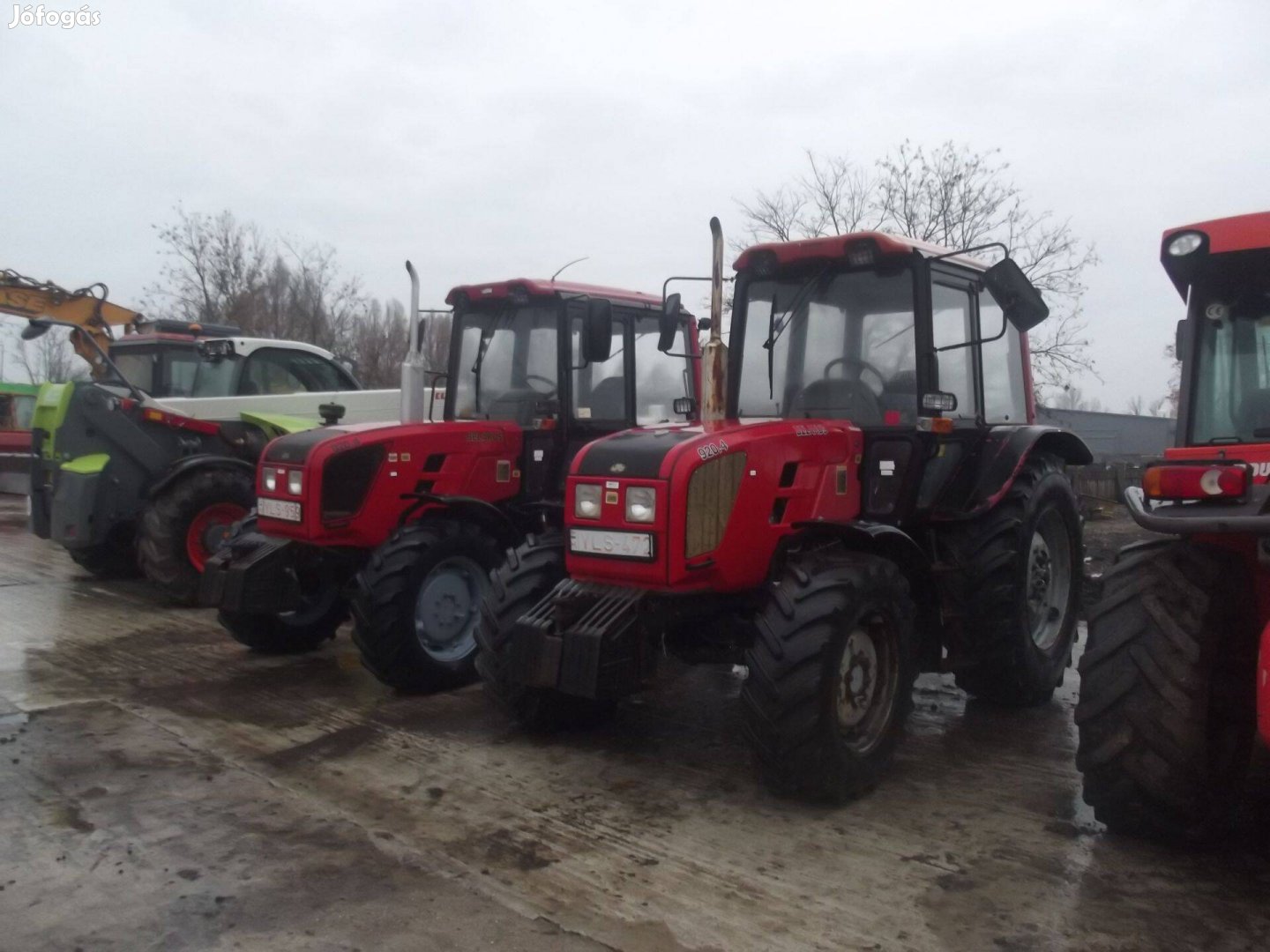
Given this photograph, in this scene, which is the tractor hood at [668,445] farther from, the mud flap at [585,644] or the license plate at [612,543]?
the mud flap at [585,644]

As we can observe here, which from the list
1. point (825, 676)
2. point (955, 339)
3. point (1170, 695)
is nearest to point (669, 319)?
point (955, 339)

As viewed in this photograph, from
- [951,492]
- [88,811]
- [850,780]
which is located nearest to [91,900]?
[88,811]

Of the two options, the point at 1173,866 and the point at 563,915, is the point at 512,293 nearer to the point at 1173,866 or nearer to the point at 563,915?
the point at 563,915

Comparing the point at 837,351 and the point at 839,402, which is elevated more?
the point at 837,351

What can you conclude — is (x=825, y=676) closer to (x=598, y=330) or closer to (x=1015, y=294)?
A: (x=1015, y=294)

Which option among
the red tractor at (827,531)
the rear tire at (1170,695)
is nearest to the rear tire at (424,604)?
the red tractor at (827,531)

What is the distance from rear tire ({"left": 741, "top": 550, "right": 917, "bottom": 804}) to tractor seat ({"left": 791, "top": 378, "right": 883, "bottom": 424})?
92cm

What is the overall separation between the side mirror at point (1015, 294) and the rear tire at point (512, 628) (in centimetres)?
240

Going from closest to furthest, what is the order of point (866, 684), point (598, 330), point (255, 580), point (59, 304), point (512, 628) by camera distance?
point (866, 684) → point (512, 628) → point (598, 330) → point (255, 580) → point (59, 304)

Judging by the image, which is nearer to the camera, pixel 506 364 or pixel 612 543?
pixel 612 543

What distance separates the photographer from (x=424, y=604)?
21.0ft

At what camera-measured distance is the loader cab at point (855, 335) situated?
218 inches

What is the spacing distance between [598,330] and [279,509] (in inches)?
→ 85.7

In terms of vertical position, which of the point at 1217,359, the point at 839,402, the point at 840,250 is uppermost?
the point at 840,250
